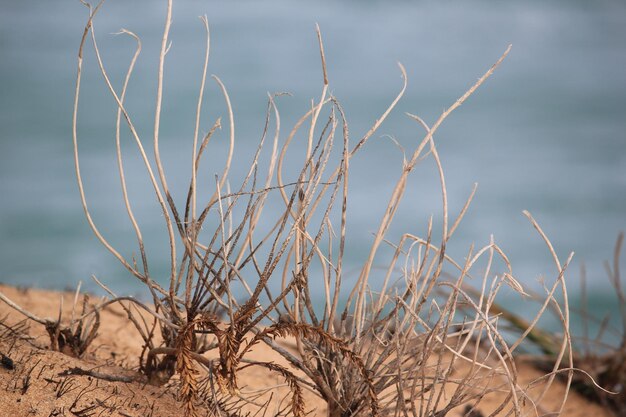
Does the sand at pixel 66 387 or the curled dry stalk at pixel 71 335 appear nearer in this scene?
the sand at pixel 66 387

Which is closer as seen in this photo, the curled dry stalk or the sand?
the sand

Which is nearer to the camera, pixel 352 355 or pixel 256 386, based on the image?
pixel 352 355

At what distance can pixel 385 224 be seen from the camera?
3033 millimetres

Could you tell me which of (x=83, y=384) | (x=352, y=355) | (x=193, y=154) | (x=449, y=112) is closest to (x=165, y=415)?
(x=83, y=384)

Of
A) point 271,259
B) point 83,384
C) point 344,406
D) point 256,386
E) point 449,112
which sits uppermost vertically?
point 449,112

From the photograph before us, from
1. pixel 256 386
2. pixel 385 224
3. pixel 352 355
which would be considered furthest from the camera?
pixel 256 386

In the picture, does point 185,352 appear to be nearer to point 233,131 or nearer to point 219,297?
point 219,297

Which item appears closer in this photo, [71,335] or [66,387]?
[66,387]

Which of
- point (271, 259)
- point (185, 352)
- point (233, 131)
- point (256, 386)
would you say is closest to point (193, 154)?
point (233, 131)

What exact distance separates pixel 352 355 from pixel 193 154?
3.28 ft

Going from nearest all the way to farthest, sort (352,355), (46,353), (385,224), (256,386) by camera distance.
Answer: (352,355) → (385,224) → (46,353) → (256,386)

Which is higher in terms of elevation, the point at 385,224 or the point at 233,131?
the point at 233,131

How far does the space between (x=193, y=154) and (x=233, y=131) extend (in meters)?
0.26

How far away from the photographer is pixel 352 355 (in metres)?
2.84
